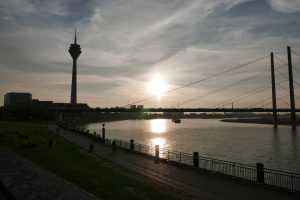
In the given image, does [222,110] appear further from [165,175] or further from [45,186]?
[45,186]

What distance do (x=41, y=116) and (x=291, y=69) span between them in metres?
99.7

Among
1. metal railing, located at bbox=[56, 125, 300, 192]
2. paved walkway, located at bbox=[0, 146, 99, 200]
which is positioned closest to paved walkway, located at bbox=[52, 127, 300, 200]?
metal railing, located at bbox=[56, 125, 300, 192]

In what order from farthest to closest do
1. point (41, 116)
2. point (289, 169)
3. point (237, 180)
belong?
point (41, 116) → point (289, 169) → point (237, 180)

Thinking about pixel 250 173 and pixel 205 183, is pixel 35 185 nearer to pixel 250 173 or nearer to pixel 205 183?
pixel 205 183

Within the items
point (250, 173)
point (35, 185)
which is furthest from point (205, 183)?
point (35, 185)

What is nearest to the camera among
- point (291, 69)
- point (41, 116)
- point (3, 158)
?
point (3, 158)

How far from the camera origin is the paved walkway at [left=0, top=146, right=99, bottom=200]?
51.2ft

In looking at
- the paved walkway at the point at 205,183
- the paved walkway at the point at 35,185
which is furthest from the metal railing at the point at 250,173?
the paved walkway at the point at 35,185

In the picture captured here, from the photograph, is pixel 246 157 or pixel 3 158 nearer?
pixel 3 158

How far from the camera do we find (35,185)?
17.7 meters

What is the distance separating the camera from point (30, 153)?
32562 millimetres

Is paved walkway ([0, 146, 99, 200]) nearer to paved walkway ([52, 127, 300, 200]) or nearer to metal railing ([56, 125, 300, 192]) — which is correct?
paved walkway ([52, 127, 300, 200])

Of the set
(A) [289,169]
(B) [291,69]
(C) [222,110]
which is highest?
(B) [291,69]

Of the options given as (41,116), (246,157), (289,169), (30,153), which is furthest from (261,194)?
(41,116)
